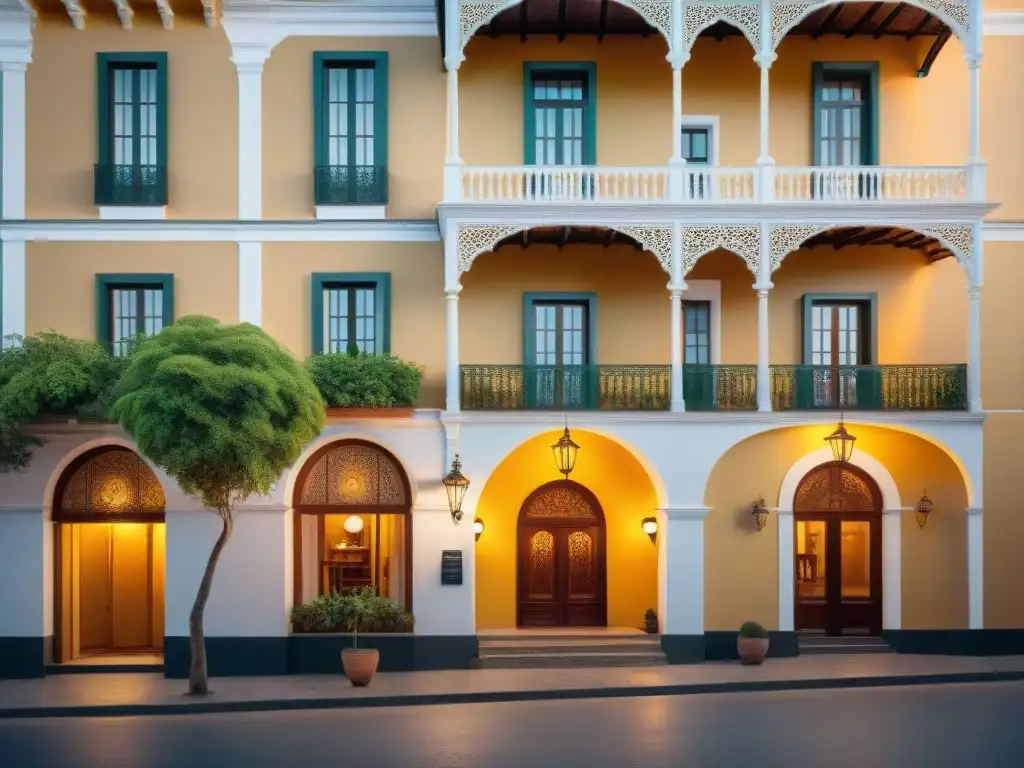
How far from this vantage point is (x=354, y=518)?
20.6 metres

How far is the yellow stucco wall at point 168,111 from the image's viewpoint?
68.7 ft

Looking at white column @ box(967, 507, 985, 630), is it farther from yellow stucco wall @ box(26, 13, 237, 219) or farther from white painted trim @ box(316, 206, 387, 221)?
yellow stucco wall @ box(26, 13, 237, 219)

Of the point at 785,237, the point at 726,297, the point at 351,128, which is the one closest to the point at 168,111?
the point at 351,128

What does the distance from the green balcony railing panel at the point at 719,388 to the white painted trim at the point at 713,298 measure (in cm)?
104

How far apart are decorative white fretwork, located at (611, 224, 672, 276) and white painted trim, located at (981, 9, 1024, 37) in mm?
7187

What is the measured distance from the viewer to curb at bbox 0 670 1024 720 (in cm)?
1645

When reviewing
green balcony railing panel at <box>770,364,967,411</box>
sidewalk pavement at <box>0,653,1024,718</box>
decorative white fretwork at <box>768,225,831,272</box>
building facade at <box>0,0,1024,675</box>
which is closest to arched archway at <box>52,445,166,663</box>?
building facade at <box>0,0,1024,675</box>

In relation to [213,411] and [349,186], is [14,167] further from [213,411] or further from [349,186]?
[213,411]

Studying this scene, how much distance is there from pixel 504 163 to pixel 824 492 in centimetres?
819

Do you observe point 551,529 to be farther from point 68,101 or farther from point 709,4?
point 68,101

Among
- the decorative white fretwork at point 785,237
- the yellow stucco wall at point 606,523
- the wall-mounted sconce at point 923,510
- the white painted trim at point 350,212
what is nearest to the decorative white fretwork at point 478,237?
the white painted trim at point 350,212

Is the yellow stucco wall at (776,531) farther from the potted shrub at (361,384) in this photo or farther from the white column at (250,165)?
the white column at (250,165)

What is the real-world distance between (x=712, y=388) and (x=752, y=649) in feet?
14.4

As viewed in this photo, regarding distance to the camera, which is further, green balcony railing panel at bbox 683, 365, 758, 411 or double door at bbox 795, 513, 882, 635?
double door at bbox 795, 513, 882, 635
